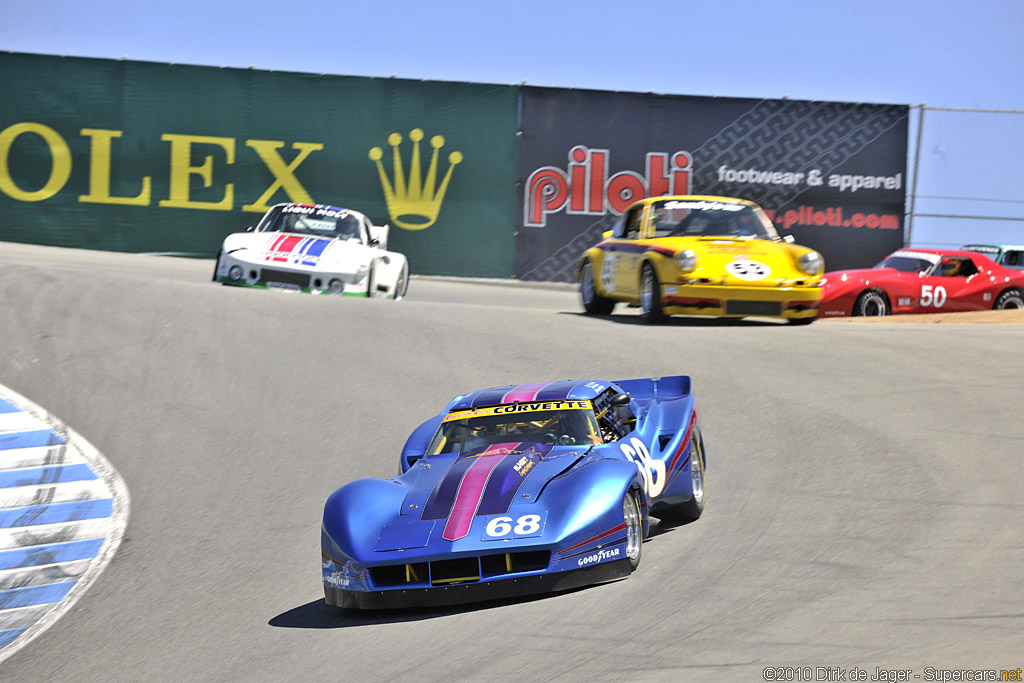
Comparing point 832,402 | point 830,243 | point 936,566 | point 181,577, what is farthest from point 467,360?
point 830,243

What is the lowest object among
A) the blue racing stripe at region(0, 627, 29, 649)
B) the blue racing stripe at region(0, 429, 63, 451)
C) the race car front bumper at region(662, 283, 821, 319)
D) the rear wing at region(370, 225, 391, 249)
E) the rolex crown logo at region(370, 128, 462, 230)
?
the blue racing stripe at region(0, 627, 29, 649)

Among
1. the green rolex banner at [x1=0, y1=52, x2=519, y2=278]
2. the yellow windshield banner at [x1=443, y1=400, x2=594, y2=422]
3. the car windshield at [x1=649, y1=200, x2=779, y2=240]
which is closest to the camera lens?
the yellow windshield banner at [x1=443, y1=400, x2=594, y2=422]

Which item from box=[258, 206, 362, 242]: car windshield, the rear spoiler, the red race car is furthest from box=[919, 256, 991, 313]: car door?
the rear spoiler

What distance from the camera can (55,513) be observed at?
731 cm

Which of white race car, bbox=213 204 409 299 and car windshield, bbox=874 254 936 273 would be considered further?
car windshield, bbox=874 254 936 273

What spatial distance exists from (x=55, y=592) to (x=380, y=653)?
2.30m

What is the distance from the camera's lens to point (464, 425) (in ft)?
22.1

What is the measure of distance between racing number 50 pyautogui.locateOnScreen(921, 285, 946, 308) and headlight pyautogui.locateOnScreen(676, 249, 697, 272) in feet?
20.1

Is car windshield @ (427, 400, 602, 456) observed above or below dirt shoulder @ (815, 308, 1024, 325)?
below

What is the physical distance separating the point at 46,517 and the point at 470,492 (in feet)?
9.74

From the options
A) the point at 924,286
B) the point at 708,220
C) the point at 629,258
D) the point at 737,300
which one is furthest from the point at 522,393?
the point at 924,286

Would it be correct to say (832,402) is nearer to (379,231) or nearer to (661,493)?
(661,493)

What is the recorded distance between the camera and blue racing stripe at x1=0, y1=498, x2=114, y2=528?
7.20m

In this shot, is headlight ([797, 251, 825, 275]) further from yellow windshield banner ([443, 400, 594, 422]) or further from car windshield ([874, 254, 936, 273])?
yellow windshield banner ([443, 400, 594, 422])
